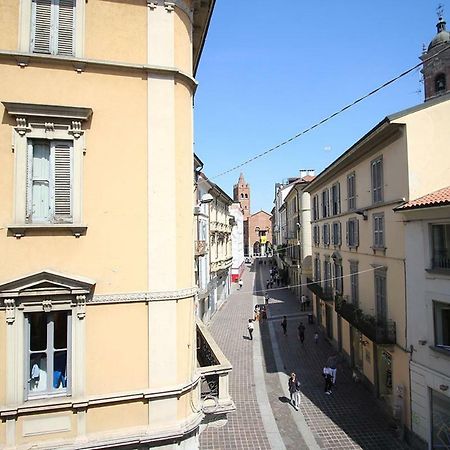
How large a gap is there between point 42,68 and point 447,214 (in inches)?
481

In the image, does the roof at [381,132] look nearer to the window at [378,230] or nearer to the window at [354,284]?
the window at [378,230]

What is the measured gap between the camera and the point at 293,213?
4569 centimetres

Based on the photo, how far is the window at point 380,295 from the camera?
16.2 m

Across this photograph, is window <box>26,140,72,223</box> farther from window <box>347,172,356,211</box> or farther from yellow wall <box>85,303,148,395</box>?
window <box>347,172,356,211</box>

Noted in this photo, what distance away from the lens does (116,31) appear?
7.21 meters

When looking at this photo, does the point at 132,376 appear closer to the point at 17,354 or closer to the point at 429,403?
the point at 17,354

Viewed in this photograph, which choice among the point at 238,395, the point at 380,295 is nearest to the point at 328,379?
the point at 238,395

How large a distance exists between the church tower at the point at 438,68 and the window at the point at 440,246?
11067 mm

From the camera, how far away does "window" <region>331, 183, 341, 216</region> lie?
2371 centimetres

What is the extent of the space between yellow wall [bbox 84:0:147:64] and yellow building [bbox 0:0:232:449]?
0.08 ft

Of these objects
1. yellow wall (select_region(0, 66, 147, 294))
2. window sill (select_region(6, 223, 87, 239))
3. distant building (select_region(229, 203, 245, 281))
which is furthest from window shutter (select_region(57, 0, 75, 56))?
distant building (select_region(229, 203, 245, 281))

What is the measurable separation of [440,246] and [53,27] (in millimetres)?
12998

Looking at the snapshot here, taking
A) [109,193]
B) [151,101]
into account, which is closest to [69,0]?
[151,101]

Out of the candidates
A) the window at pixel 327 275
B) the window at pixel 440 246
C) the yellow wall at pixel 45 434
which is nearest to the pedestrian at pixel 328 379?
the window at pixel 440 246
